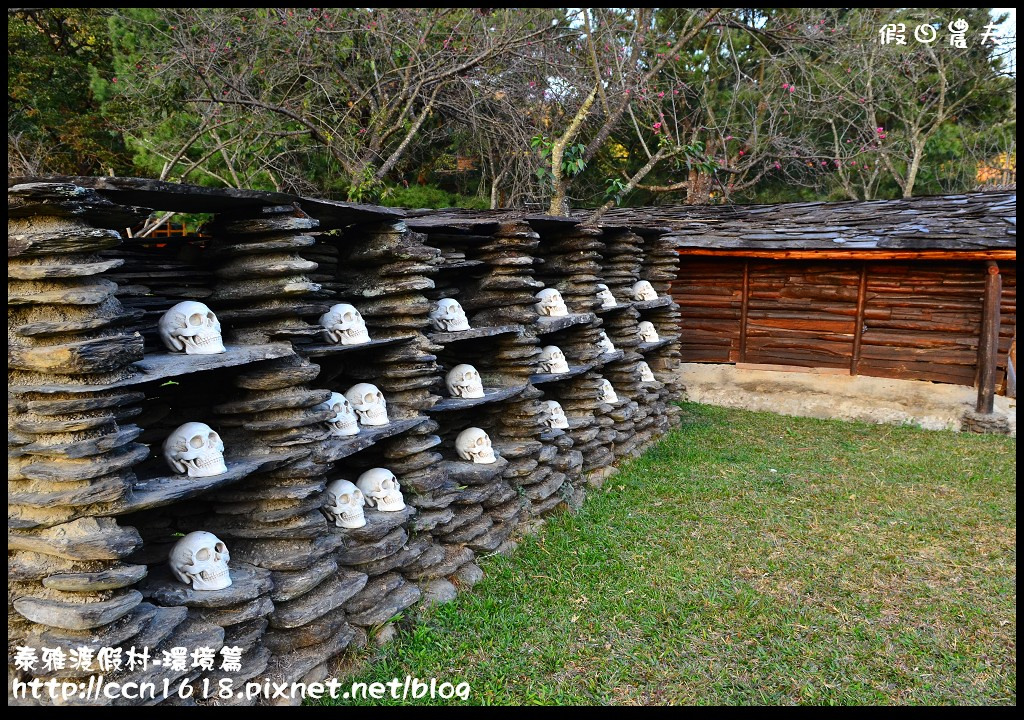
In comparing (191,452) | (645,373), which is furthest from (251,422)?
(645,373)

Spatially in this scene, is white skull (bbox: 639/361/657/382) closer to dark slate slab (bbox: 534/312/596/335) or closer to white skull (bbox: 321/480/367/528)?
dark slate slab (bbox: 534/312/596/335)

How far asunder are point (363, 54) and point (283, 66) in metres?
1.45

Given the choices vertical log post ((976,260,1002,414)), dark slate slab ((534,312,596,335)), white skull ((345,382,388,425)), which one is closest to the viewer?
white skull ((345,382,388,425))

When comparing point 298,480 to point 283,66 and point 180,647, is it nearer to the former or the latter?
point 180,647

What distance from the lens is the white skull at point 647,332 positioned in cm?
999

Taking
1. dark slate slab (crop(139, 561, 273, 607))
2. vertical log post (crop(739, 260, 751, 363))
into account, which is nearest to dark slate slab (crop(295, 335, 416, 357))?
dark slate slab (crop(139, 561, 273, 607))

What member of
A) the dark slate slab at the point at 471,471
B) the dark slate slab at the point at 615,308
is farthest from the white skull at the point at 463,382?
the dark slate slab at the point at 615,308

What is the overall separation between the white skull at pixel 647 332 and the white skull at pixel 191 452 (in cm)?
705

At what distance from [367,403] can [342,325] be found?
57cm

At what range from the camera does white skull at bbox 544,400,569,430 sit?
290 inches

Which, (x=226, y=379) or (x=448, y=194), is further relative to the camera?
(x=448, y=194)

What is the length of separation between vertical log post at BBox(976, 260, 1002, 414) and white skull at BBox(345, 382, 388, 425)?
8911mm

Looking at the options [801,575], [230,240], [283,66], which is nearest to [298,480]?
[230,240]

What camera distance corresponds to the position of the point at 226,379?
439 centimetres
